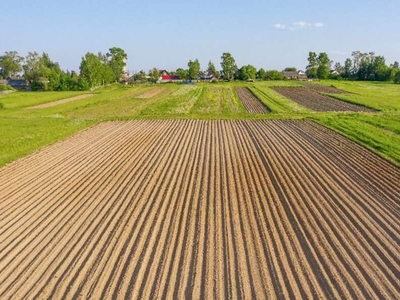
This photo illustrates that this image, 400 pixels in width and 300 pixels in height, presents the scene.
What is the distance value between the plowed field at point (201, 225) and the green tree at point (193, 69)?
4621 inches

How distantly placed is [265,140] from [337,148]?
4.30m

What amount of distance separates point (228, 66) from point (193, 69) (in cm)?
1254

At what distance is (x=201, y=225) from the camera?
10938mm

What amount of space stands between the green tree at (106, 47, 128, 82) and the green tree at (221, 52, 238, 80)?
3470 centimetres

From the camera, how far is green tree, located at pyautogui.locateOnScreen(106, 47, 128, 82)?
120188 millimetres

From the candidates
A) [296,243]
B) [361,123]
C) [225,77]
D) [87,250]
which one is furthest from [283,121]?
[225,77]

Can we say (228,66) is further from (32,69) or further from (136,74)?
(32,69)

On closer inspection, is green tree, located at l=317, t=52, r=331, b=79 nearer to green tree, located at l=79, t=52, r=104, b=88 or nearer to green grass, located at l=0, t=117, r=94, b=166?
green tree, located at l=79, t=52, r=104, b=88

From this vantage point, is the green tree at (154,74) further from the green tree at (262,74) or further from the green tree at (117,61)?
the green tree at (262,74)

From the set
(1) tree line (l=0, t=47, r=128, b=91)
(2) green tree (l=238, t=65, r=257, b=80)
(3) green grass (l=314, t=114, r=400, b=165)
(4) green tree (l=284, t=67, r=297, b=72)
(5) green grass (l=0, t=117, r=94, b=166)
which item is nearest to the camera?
(3) green grass (l=314, t=114, r=400, b=165)

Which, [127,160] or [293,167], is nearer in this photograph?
[293,167]

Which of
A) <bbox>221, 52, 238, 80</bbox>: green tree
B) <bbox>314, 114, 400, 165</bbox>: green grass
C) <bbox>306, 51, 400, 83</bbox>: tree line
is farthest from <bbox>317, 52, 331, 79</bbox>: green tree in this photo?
<bbox>314, 114, 400, 165</bbox>: green grass

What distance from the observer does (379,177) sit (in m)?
15.3

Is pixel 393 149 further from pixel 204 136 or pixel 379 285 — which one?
pixel 379 285
